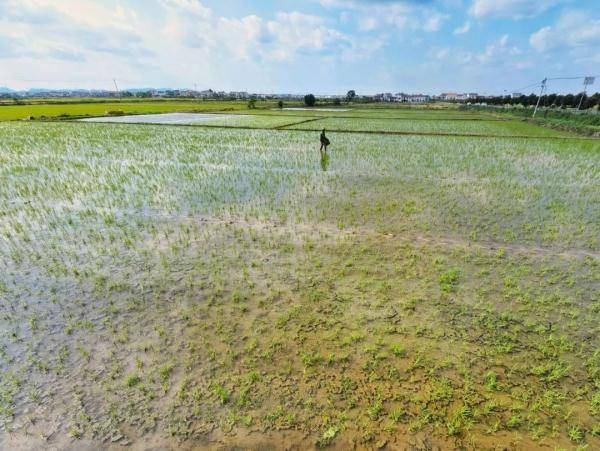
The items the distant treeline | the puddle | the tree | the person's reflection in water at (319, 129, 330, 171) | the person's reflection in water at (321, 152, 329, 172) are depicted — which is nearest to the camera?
the person's reflection in water at (321, 152, 329, 172)

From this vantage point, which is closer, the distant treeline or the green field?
the green field

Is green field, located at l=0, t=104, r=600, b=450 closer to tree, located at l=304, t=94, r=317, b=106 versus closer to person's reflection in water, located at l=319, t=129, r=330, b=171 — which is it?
person's reflection in water, located at l=319, t=129, r=330, b=171

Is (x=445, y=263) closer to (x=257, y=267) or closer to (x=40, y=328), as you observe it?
(x=257, y=267)

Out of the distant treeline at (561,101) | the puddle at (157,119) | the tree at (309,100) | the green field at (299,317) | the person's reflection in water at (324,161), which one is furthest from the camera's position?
the tree at (309,100)

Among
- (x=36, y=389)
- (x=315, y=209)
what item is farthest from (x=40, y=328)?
(x=315, y=209)

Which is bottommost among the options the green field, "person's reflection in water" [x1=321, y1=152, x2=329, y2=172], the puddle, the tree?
the green field

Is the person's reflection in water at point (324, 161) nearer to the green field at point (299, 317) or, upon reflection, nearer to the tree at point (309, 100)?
the green field at point (299, 317)

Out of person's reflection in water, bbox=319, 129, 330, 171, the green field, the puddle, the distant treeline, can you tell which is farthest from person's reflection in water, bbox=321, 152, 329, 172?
the distant treeline

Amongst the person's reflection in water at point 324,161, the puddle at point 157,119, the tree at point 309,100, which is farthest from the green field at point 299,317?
the tree at point 309,100
